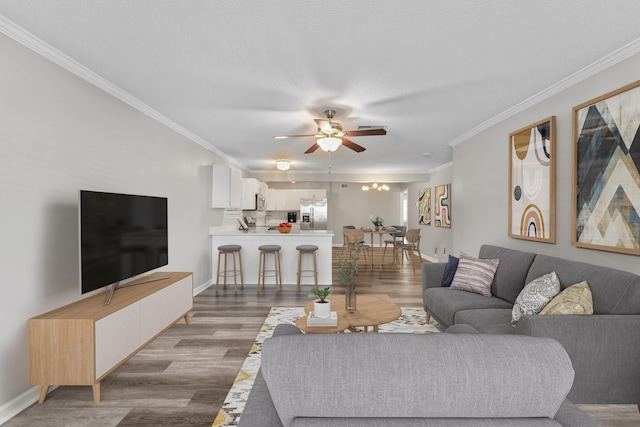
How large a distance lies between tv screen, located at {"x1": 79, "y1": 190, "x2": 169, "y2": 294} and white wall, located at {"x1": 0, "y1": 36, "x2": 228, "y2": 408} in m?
0.29

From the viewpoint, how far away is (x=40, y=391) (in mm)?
2166

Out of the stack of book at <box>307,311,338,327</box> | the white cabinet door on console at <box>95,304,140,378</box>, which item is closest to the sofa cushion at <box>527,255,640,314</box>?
the stack of book at <box>307,311,338,327</box>

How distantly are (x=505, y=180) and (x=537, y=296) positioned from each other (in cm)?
190

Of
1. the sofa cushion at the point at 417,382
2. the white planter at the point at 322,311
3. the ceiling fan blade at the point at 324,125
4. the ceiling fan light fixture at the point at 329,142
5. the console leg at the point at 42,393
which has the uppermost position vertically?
the ceiling fan blade at the point at 324,125

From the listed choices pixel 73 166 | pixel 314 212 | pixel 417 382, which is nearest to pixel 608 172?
pixel 417 382

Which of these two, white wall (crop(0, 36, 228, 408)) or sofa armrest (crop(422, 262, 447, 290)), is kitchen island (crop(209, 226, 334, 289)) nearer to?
sofa armrest (crop(422, 262, 447, 290))

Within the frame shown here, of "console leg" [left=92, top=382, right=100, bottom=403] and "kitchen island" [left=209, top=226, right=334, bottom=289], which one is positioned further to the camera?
"kitchen island" [left=209, top=226, right=334, bottom=289]

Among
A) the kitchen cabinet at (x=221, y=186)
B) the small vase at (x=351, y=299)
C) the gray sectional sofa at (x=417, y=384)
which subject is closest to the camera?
the gray sectional sofa at (x=417, y=384)

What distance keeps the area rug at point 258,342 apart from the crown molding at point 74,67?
2.74m

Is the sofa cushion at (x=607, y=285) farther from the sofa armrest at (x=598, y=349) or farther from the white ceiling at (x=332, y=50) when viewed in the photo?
the white ceiling at (x=332, y=50)

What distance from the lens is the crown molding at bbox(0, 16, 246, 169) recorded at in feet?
6.63

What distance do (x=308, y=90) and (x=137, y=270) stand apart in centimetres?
234

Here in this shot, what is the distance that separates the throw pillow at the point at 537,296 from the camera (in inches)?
87.3

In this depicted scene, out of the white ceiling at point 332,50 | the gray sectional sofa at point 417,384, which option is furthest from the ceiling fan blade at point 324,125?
the gray sectional sofa at point 417,384
